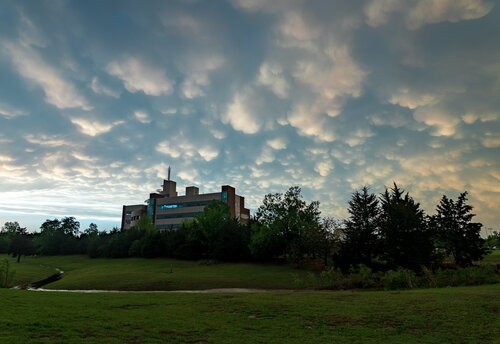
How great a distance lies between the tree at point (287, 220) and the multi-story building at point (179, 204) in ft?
200

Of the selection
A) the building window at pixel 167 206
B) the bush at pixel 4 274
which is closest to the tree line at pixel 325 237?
the bush at pixel 4 274

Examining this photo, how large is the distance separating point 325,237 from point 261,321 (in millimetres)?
40343

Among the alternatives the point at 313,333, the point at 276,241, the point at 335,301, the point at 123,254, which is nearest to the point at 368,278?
the point at 335,301

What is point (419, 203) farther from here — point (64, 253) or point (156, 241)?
point (64, 253)

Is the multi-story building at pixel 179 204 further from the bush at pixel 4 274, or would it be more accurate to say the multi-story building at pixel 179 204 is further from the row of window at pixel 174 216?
the bush at pixel 4 274

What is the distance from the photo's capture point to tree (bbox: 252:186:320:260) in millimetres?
58156

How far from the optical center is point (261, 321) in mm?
15109

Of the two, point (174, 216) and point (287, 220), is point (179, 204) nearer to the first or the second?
point (174, 216)

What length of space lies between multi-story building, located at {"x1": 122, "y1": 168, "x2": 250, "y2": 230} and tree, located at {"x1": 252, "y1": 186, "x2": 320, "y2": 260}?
61.0 meters

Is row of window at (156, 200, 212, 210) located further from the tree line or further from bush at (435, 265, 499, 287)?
bush at (435, 265, 499, 287)

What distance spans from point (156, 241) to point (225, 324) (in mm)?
67240

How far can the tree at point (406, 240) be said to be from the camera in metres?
35.9

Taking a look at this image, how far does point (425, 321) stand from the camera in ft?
47.0

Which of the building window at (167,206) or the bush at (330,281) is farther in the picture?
the building window at (167,206)
